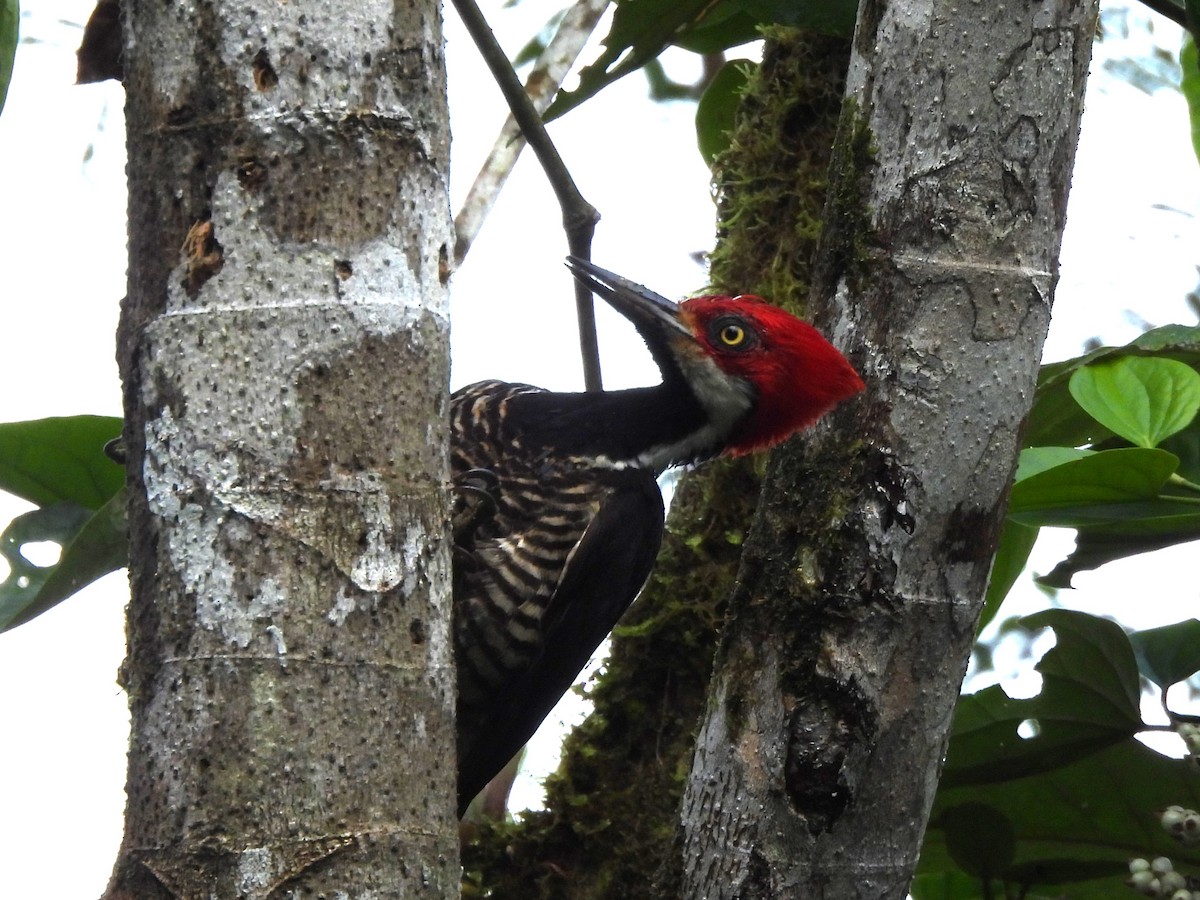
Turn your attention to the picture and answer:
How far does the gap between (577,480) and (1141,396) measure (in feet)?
4.03

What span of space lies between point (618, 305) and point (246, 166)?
1595 millimetres

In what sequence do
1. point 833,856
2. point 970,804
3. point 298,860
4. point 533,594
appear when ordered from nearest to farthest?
point 298,860 < point 833,856 < point 970,804 < point 533,594

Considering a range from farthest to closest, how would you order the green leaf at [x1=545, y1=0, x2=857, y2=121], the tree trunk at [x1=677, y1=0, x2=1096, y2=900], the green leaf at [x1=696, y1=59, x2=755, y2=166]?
the green leaf at [x1=696, y1=59, x2=755, y2=166]
the green leaf at [x1=545, y1=0, x2=857, y2=121]
the tree trunk at [x1=677, y1=0, x2=1096, y2=900]

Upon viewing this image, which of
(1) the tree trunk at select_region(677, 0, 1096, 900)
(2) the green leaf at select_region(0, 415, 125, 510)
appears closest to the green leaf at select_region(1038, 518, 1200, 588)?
(1) the tree trunk at select_region(677, 0, 1096, 900)

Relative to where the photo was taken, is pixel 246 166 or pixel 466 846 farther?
pixel 466 846

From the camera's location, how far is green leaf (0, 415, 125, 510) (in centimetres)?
240

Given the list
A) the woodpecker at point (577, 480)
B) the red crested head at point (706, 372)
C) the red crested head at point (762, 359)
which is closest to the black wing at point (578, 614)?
the woodpecker at point (577, 480)

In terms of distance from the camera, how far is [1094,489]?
2.12 metres

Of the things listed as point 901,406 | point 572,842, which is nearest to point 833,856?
point 901,406

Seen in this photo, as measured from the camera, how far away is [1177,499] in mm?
2146

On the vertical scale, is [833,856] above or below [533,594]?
below

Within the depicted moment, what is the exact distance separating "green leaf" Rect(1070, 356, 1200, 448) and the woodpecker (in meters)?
0.62

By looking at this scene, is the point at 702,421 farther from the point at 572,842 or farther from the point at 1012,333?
the point at 1012,333

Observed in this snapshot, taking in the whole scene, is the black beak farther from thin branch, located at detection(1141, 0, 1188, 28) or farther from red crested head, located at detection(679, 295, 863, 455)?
thin branch, located at detection(1141, 0, 1188, 28)
